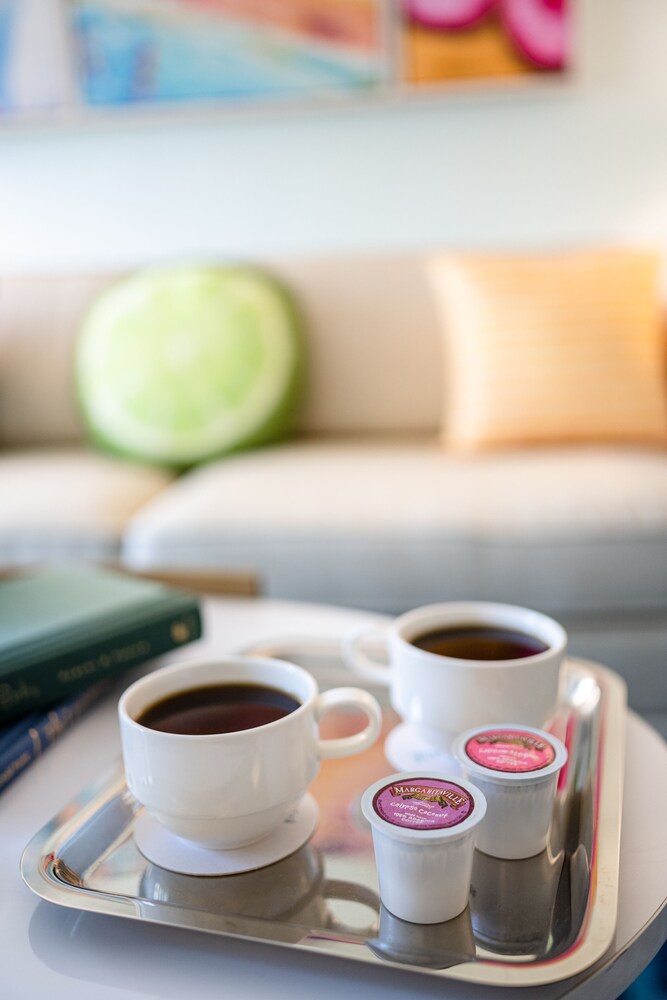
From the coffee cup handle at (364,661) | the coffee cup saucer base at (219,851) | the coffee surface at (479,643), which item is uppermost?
the coffee surface at (479,643)

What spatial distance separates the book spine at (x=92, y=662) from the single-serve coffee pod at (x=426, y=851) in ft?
1.19

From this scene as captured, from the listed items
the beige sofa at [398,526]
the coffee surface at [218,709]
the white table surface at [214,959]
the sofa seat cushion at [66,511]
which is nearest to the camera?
the white table surface at [214,959]

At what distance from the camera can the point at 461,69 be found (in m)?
2.32

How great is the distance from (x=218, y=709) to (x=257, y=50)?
86.8 inches

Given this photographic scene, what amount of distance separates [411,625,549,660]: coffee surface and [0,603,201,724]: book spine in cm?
27

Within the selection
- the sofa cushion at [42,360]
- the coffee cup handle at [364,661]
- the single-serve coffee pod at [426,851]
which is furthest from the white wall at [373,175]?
the single-serve coffee pod at [426,851]

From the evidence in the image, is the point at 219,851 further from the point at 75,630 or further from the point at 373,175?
the point at 373,175

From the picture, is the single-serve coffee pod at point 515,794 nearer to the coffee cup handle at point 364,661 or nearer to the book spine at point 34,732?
the coffee cup handle at point 364,661

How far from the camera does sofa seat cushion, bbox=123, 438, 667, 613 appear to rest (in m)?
1.44

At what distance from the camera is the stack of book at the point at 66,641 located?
0.75 m

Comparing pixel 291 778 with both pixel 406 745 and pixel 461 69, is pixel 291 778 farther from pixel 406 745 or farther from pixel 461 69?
pixel 461 69

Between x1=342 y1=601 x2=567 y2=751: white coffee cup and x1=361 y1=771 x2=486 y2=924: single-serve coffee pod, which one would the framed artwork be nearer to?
x1=342 y1=601 x2=567 y2=751: white coffee cup

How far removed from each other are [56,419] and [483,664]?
5.99 feet

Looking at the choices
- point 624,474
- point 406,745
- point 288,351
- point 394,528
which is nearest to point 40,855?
point 406,745
